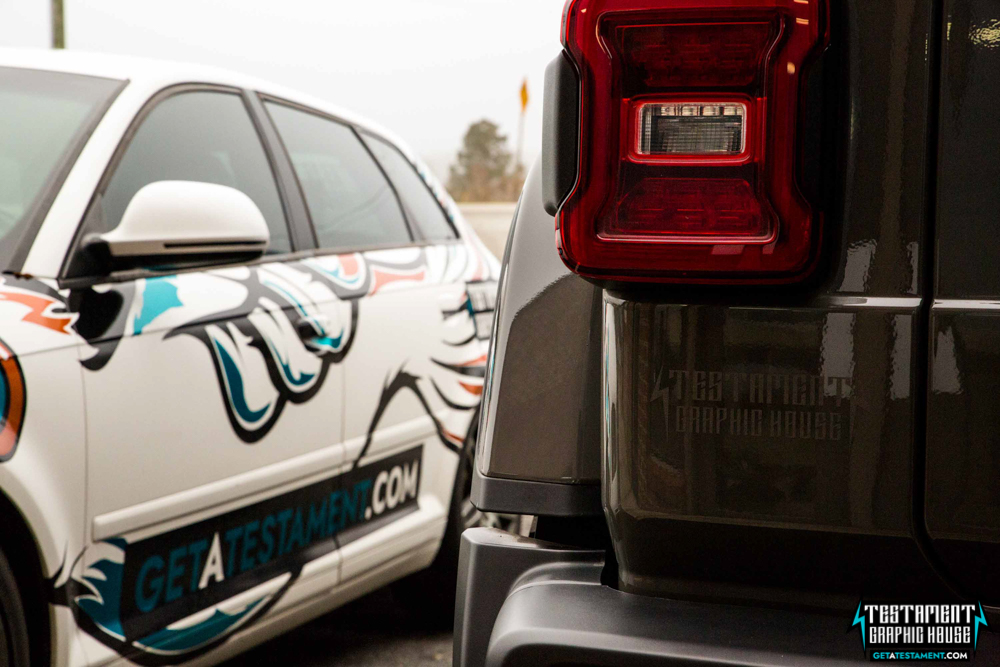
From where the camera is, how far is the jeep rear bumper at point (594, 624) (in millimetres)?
1114

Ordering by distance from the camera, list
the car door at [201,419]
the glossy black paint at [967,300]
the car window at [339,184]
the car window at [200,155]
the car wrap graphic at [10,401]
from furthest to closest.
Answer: the car window at [339,184] < the car window at [200,155] < the car door at [201,419] < the car wrap graphic at [10,401] < the glossy black paint at [967,300]

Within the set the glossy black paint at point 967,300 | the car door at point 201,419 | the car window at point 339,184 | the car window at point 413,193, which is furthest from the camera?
Result: the car window at point 413,193

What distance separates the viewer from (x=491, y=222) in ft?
73.8

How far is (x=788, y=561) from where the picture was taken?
116 cm

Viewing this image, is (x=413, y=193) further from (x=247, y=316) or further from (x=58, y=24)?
(x=58, y=24)

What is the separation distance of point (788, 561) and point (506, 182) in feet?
123

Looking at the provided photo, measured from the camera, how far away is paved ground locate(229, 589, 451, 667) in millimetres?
3068

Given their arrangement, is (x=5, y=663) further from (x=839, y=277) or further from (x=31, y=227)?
(x=839, y=277)

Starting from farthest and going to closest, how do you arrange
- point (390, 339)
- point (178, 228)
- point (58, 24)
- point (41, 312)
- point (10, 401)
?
point (58, 24), point (390, 339), point (178, 228), point (41, 312), point (10, 401)

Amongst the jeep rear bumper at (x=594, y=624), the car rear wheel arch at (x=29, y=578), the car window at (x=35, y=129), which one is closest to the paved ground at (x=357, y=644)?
the car rear wheel arch at (x=29, y=578)

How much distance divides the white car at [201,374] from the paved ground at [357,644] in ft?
0.56

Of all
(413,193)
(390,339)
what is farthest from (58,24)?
(390,339)

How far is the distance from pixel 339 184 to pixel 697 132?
7.30 ft

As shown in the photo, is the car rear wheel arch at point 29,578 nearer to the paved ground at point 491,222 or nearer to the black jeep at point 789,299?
the black jeep at point 789,299
